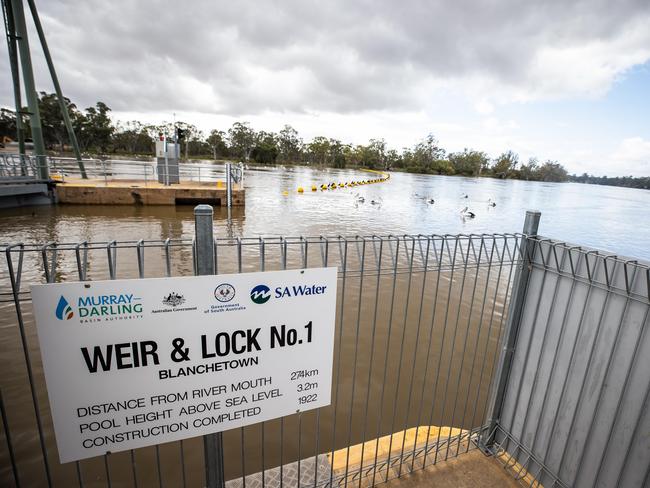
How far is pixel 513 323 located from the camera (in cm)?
311

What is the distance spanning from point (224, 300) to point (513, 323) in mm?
2586

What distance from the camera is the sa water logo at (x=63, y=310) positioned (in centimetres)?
157

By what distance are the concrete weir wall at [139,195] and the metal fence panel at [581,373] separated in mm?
16068

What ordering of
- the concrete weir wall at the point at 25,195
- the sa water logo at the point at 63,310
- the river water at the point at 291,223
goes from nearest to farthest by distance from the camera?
the sa water logo at the point at 63,310 → the river water at the point at 291,223 → the concrete weir wall at the point at 25,195

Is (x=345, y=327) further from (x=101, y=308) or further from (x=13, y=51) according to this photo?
(x=13, y=51)

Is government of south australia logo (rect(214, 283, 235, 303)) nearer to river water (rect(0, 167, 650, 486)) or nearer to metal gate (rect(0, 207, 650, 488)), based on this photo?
metal gate (rect(0, 207, 650, 488))

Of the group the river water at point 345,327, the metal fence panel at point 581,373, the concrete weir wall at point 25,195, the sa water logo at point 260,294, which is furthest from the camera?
the concrete weir wall at point 25,195

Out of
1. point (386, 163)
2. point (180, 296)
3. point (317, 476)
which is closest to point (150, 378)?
point (180, 296)

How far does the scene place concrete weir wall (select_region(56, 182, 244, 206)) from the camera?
53.3ft

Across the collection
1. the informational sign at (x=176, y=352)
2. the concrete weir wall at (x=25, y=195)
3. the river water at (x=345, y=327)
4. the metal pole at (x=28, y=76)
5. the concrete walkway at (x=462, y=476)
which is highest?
the metal pole at (x=28, y=76)

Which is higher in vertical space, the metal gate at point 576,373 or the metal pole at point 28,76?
the metal pole at point 28,76

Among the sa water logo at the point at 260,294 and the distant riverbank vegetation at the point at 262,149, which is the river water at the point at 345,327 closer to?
the sa water logo at the point at 260,294

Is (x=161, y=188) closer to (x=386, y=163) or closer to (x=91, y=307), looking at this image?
(x=91, y=307)

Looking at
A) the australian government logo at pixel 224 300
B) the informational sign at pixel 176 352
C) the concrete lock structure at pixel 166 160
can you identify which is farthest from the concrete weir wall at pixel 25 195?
the australian government logo at pixel 224 300
